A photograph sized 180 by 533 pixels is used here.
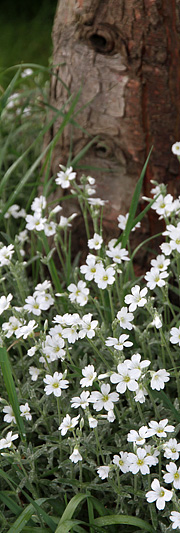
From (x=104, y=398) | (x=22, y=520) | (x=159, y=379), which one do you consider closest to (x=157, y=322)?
(x=159, y=379)

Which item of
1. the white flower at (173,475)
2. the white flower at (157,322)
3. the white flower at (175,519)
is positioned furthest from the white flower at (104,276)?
the white flower at (175,519)

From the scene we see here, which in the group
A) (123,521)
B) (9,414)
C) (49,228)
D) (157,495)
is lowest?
(123,521)

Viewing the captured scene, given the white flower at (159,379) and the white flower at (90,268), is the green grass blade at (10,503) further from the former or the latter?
the white flower at (90,268)

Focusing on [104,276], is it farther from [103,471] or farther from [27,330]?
[103,471]

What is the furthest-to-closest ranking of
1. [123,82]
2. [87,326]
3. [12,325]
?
[123,82] < [12,325] < [87,326]

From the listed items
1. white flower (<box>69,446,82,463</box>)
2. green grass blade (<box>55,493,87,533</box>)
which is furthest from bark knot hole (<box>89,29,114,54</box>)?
green grass blade (<box>55,493,87,533</box>)
